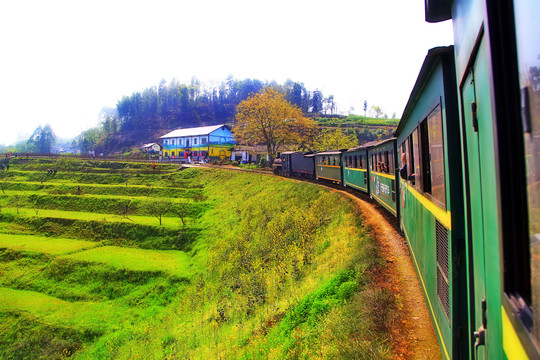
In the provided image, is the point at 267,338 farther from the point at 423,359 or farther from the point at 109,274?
the point at 109,274

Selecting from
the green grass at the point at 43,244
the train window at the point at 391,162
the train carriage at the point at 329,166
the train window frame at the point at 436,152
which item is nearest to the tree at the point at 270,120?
the train carriage at the point at 329,166

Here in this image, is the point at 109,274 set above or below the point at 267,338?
below

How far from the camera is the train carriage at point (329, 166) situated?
854 inches

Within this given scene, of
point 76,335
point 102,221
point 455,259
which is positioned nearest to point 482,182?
point 455,259

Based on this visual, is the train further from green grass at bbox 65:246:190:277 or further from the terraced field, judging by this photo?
green grass at bbox 65:246:190:277

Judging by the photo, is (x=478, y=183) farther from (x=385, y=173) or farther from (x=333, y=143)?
(x=333, y=143)

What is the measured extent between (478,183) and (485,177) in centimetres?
25

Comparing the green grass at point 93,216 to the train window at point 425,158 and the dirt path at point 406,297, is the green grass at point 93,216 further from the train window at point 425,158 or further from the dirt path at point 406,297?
the train window at point 425,158

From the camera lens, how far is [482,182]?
1930 mm

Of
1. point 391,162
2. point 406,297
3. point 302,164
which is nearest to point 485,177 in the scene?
point 406,297

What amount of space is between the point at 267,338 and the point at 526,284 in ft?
24.4

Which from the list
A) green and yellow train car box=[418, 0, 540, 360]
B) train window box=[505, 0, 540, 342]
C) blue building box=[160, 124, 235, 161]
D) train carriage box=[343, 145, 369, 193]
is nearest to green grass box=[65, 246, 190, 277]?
train carriage box=[343, 145, 369, 193]

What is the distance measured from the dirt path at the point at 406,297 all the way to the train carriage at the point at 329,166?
995 centimetres

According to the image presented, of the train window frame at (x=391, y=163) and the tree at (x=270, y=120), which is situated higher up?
the tree at (x=270, y=120)
